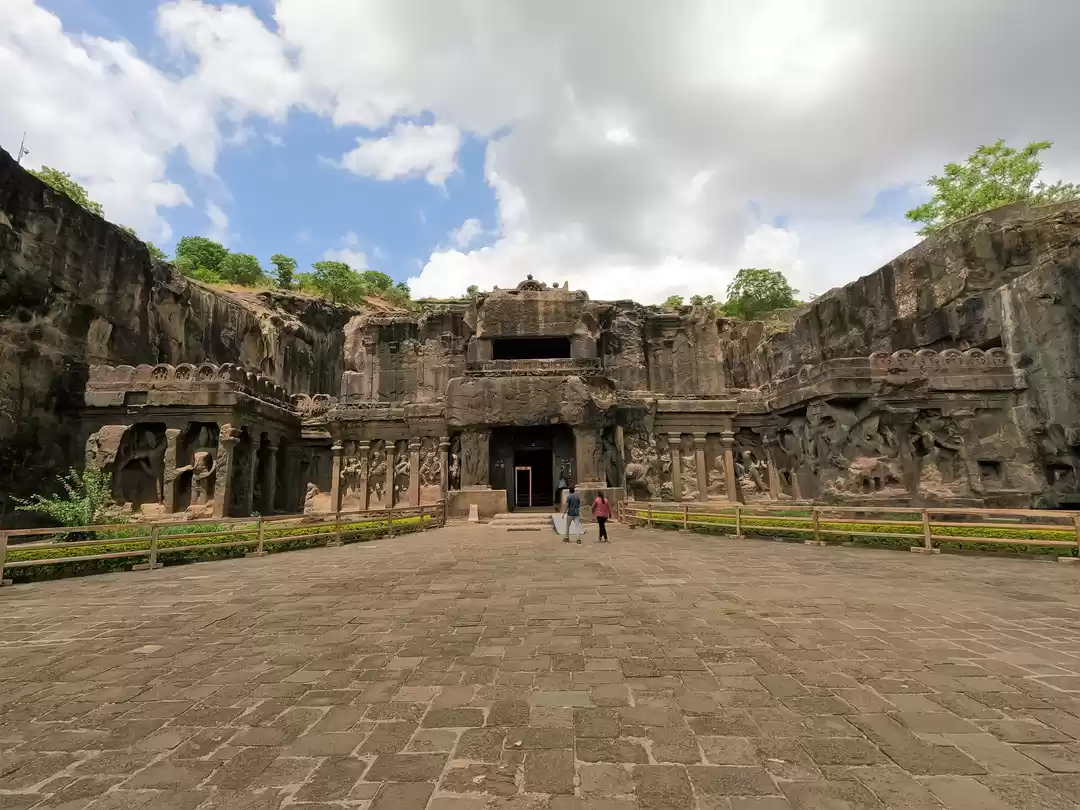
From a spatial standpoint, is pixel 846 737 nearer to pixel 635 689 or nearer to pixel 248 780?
pixel 635 689

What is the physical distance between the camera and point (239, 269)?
2055 inches

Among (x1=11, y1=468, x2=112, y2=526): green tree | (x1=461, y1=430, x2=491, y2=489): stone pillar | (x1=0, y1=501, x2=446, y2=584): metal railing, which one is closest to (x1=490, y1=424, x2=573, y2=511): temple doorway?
(x1=461, y1=430, x2=491, y2=489): stone pillar

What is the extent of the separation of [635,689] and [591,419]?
669 inches

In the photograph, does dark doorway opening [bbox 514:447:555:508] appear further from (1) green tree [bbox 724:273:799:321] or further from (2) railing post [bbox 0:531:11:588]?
(1) green tree [bbox 724:273:799:321]

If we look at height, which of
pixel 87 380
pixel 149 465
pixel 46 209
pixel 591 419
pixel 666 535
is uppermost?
pixel 46 209

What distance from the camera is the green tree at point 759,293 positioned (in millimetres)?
55500

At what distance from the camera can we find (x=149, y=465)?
72.2ft

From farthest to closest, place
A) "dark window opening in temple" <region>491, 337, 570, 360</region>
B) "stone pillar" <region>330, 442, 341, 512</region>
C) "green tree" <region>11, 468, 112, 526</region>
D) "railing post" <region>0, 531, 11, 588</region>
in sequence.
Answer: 1. "dark window opening in temple" <region>491, 337, 570, 360</region>
2. "stone pillar" <region>330, 442, 341, 512</region>
3. "green tree" <region>11, 468, 112, 526</region>
4. "railing post" <region>0, 531, 11, 588</region>

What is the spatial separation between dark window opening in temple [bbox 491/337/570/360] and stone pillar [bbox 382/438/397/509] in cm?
794

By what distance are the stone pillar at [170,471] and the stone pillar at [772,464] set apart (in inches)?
1040

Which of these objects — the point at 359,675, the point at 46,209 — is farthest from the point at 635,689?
the point at 46,209

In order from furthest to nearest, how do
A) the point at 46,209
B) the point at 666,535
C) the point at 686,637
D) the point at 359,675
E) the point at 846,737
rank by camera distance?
the point at 46,209 < the point at 666,535 < the point at 686,637 < the point at 359,675 < the point at 846,737

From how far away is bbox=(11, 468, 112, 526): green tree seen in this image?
1541cm

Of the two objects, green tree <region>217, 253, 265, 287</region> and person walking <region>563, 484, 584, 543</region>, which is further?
green tree <region>217, 253, 265, 287</region>
